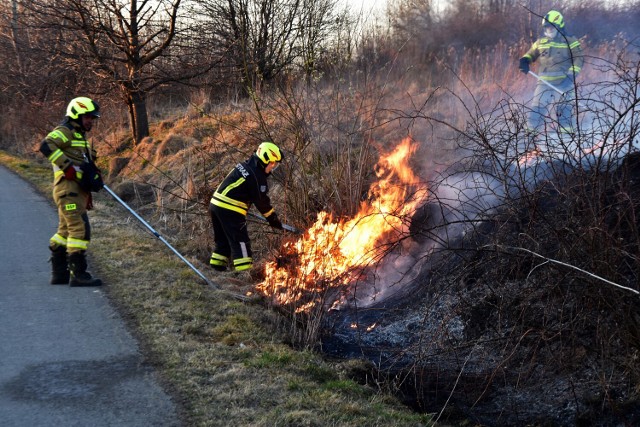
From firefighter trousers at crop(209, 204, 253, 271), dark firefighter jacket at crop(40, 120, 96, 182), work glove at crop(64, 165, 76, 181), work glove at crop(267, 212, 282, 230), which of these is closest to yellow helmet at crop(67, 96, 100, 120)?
dark firefighter jacket at crop(40, 120, 96, 182)

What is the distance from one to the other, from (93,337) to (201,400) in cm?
157

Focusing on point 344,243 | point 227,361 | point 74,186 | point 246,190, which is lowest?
point 227,361

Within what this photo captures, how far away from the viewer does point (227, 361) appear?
15.6 ft

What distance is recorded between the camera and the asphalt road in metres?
3.91

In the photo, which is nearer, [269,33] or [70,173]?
[70,173]

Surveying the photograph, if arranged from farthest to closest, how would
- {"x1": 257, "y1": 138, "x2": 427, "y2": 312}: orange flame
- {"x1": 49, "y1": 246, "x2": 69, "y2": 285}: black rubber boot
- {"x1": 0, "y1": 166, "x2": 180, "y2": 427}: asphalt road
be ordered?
{"x1": 49, "y1": 246, "x2": 69, "y2": 285}: black rubber boot
{"x1": 257, "y1": 138, "x2": 427, "y2": 312}: orange flame
{"x1": 0, "y1": 166, "x2": 180, "y2": 427}: asphalt road

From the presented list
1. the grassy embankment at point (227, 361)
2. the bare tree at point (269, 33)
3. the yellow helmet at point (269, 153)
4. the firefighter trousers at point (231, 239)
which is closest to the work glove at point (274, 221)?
the firefighter trousers at point (231, 239)

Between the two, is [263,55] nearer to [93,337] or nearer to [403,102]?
[403,102]

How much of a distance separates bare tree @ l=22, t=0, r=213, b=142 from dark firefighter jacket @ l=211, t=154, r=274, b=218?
8489 millimetres

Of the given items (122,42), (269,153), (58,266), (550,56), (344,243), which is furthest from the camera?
(122,42)

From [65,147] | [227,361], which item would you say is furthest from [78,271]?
[227,361]

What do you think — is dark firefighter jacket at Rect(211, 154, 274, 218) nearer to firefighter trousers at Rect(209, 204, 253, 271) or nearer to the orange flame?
firefighter trousers at Rect(209, 204, 253, 271)

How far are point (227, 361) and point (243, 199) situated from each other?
314cm

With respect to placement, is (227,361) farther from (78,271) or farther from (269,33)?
(269,33)
